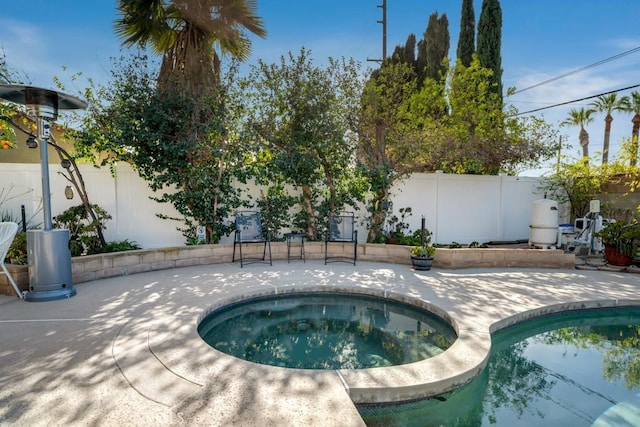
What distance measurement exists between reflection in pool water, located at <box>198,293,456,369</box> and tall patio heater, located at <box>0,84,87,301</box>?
5.97 feet

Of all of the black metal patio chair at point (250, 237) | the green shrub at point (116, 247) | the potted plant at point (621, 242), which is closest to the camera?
the green shrub at point (116, 247)

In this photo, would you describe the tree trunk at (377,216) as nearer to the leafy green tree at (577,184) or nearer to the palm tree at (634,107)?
the leafy green tree at (577,184)

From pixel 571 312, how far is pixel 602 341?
0.51 meters

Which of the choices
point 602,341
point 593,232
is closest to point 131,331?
point 602,341

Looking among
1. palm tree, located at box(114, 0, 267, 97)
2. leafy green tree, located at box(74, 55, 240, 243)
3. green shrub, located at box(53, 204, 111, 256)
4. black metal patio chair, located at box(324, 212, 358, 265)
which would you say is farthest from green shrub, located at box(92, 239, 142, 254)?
black metal patio chair, located at box(324, 212, 358, 265)

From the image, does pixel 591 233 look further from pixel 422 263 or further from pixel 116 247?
pixel 116 247

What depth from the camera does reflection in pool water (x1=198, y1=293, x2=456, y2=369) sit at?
10.1 ft

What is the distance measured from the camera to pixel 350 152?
6.80 meters

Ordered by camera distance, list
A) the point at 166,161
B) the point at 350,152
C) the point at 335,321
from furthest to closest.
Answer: the point at 350,152, the point at 166,161, the point at 335,321

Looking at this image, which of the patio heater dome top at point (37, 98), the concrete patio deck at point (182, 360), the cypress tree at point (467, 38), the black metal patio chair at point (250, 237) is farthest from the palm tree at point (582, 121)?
the patio heater dome top at point (37, 98)

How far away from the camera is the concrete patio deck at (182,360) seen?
1923mm

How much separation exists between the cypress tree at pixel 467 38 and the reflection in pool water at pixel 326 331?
11591mm

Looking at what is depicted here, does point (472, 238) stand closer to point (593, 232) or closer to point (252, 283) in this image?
point (593, 232)

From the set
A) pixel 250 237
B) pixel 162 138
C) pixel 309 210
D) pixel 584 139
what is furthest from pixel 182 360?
pixel 584 139
